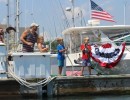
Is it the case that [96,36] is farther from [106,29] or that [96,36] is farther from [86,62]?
[86,62]

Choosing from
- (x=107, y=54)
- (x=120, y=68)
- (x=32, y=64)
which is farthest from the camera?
(x=120, y=68)

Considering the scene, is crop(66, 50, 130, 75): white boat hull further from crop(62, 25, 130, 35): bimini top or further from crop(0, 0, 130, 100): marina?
crop(62, 25, 130, 35): bimini top

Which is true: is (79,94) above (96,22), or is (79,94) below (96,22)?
below

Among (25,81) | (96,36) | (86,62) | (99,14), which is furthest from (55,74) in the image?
(99,14)

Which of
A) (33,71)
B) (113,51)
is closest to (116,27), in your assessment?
(113,51)

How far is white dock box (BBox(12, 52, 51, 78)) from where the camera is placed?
16.4 metres

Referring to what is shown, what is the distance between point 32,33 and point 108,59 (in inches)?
148

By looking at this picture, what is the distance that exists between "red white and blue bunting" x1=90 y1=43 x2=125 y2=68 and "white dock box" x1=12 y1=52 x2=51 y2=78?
276 cm

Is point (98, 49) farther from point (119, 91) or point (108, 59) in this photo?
point (119, 91)

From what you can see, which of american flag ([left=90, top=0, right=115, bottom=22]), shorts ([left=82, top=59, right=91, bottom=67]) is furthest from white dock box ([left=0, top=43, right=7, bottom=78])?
american flag ([left=90, top=0, right=115, bottom=22])

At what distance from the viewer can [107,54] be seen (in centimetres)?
1870

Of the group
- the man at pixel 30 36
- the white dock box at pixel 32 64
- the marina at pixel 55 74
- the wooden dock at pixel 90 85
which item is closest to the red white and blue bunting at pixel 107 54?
the marina at pixel 55 74

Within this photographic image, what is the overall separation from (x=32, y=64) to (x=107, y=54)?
146 inches

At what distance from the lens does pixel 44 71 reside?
16625mm
